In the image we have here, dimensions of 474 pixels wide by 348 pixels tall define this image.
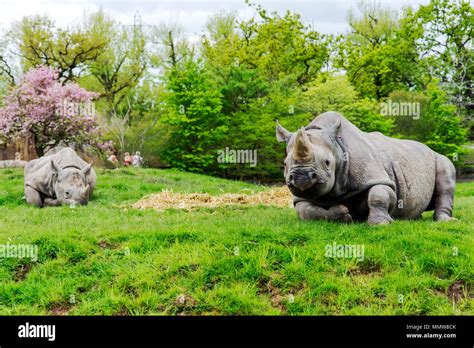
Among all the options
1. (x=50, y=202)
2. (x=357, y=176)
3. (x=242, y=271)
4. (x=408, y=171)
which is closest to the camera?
(x=242, y=271)

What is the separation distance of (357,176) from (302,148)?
128cm

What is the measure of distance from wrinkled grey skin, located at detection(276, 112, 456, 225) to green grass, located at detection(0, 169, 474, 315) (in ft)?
1.32

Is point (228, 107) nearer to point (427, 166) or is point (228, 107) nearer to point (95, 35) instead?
point (95, 35)

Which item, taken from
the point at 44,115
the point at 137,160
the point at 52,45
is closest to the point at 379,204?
the point at 44,115

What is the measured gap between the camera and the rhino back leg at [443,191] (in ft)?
31.2

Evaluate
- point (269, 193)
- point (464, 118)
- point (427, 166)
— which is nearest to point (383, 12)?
point (464, 118)

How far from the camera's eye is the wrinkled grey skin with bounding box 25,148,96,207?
13758 mm

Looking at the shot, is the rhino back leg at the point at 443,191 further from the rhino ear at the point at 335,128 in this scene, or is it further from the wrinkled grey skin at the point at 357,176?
the rhino ear at the point at 335,128

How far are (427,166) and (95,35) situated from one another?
31238 millimetres

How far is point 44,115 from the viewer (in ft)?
77.0

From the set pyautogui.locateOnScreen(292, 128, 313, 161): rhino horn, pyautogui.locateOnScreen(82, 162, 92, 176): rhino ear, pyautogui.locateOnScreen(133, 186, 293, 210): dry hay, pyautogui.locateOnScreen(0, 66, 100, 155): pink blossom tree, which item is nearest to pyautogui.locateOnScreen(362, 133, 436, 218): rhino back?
pyautogui.locateOnScreen(292, 128, 313, 161): rhino horn

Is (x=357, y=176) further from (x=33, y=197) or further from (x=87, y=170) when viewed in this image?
(x=33, y=197)

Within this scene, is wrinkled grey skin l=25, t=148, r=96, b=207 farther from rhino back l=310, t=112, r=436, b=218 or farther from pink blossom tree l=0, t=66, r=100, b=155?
pink blossom tree l=0, t=66, r=100, b=155
